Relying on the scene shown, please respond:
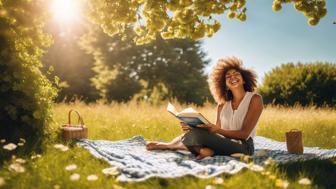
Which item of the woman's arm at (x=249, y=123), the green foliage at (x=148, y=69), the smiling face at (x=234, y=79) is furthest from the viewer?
the green foliage at (x=148, y=69)

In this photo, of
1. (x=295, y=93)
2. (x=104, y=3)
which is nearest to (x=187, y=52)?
(x=295, y=93)

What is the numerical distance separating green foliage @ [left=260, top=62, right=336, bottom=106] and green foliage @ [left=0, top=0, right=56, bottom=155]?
15536 millimetres

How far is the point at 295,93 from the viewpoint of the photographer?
67.5 feet

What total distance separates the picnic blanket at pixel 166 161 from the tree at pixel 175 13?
6.53 feet

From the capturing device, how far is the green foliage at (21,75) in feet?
19.0

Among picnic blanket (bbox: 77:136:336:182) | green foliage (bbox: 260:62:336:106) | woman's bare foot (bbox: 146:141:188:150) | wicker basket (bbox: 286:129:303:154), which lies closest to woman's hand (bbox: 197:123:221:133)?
picnic blanket (bbox: 77:136:336:182)

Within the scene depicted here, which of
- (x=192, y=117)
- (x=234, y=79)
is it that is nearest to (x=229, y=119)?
(x=234, y=79)

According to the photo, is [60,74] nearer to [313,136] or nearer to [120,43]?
[120,43]

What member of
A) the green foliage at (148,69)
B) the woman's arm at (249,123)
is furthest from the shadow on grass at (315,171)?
the green foliage at (148,69)

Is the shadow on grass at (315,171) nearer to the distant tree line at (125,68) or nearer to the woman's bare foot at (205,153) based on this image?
the woman's bare foot at (205,153)

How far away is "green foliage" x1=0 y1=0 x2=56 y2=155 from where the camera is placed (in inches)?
229

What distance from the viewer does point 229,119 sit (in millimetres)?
6129

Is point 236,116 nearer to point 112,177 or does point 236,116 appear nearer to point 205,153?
point 205,153

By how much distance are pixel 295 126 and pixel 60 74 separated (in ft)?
75.3
